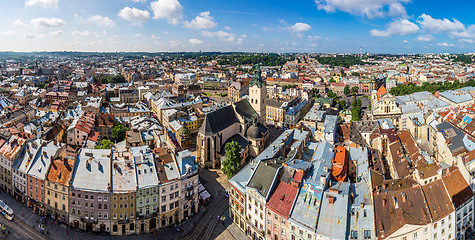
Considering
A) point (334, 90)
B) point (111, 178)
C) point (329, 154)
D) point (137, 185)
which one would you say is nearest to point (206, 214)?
point (137, 185)

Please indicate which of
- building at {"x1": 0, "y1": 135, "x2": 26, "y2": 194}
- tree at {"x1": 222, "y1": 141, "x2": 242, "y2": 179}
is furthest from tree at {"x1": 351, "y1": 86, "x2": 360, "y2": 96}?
building at {"x1": 0, "y1": 135, "x2": 26, "y2": 194}

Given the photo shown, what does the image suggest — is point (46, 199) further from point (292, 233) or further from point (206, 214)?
point (292, 233)

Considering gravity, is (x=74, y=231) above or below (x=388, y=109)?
below

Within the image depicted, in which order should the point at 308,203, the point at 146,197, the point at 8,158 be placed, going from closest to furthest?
the point at 308,203, the point at 146,197, the point at 8,158

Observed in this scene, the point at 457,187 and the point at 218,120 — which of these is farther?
the point at 218,120

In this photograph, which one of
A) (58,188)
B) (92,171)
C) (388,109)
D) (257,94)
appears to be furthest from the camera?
(388,109)

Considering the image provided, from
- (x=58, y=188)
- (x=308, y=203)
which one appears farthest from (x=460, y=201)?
(x=58, y=188)

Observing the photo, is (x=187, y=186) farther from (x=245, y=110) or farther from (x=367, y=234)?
(x=245, y=110)
